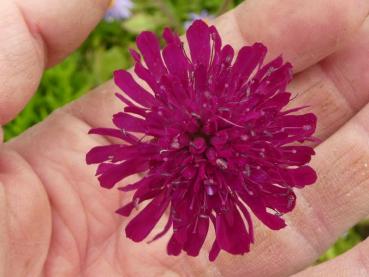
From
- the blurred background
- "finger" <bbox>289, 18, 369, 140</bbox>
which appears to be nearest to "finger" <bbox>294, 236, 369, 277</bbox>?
"finger" <bbox>289, 18, 369, 140</bbox>

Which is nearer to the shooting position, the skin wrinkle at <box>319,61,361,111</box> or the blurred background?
the skin wrinkle at <box>319,61,361,111</box>

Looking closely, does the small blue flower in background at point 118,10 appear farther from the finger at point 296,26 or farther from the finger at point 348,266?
the finger at point 348,266

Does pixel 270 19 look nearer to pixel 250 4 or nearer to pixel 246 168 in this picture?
pixel 250 4

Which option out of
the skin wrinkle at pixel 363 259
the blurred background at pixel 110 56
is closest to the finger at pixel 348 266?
the skin wrinkle at pixel 363 259

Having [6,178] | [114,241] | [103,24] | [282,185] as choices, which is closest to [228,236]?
[282,185]

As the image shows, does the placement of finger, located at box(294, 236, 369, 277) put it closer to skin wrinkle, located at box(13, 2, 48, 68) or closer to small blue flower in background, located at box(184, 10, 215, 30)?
skin wrinkle, located at box(13, 2, 48, 68)

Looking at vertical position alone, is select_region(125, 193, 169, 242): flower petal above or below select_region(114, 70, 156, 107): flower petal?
below
